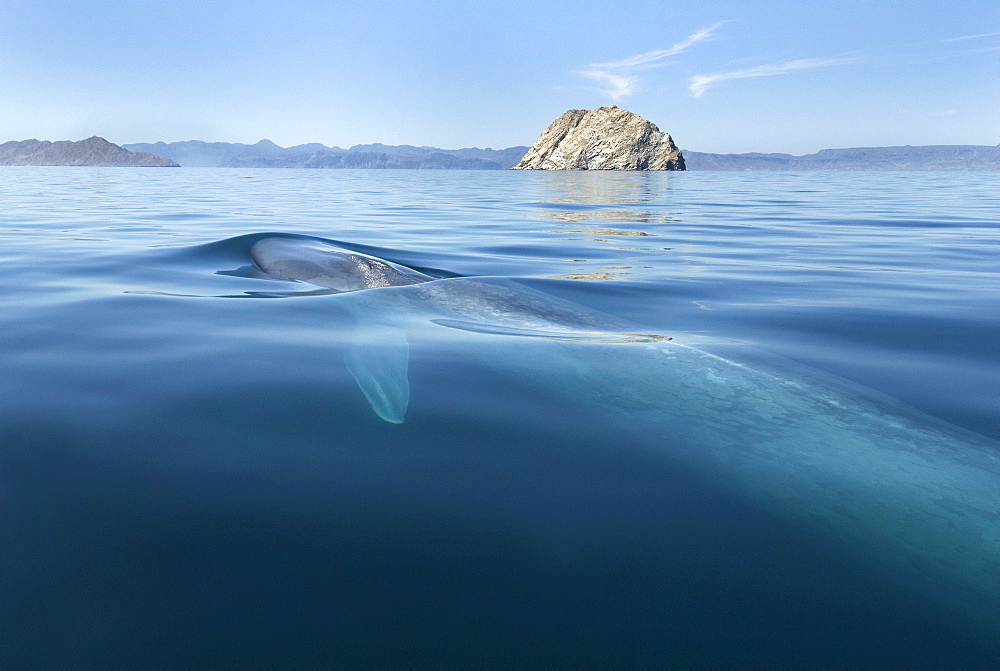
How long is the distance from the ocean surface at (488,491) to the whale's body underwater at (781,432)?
2 cm

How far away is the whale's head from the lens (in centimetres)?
818

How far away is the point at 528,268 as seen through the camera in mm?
10758

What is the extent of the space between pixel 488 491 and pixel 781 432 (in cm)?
200

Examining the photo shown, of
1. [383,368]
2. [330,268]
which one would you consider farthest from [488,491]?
[330,268]

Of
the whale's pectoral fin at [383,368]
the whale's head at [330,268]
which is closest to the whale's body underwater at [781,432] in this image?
the whale's pectoral fin at [383,368]

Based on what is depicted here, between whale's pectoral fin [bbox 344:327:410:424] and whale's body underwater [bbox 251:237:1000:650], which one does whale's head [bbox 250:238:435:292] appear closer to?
whale's body underwater [bbox 251:237:1000:650]

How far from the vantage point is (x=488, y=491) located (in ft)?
9.77

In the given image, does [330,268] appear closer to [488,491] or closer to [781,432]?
[488,491]

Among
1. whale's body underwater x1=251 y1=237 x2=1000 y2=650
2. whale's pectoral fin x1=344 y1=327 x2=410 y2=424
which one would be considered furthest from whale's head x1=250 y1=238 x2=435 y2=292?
whale's pectoral fin x1=344 y1=327 x2=410 y2=424

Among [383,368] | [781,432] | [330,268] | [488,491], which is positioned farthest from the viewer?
[330,268]

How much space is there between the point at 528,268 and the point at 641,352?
5554 millimetres

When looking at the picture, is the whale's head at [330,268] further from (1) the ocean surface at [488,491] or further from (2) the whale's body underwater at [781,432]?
(2) the whale's body underwater at [781,432]

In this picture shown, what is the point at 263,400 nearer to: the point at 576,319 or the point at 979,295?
the point at 576,319

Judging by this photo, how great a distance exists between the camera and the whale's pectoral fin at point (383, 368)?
4023 mm
